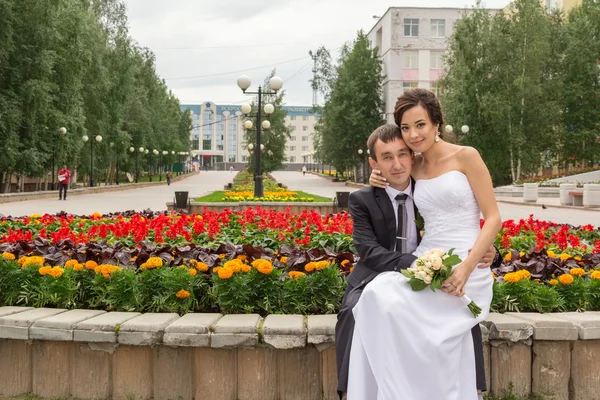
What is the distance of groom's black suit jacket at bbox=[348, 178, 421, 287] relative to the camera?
9.99ft

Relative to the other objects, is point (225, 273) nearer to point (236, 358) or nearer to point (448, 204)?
point (236, 358)

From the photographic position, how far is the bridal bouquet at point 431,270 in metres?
2.60

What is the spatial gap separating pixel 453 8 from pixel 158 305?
57282 mm

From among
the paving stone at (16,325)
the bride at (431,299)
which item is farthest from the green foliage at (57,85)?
the bride at (431,299)

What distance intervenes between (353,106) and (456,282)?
50.1 meters

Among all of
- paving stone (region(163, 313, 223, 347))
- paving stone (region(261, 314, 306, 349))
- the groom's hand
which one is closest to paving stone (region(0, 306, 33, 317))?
paving stone (region(163, 313, 223, 347))

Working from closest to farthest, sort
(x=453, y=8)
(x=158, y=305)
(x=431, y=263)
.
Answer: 1. (x=431, y=263)
2. (x=158, y=305)
3. (x=453, y=8)

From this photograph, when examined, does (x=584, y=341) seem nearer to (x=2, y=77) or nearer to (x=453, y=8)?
(x=2, y=77)

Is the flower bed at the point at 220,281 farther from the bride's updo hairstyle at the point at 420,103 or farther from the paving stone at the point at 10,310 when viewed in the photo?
the bride's updo hairstyle at the point at 420,103

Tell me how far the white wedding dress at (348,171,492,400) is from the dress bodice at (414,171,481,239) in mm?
296

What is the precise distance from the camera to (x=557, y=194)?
3269 cm

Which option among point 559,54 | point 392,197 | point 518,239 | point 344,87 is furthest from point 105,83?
point 392,197

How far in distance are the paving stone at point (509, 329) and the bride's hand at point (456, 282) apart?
751 millimetres

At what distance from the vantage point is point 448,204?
2.96 metres
